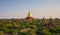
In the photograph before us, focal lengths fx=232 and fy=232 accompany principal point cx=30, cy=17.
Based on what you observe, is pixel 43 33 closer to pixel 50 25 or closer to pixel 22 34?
pixel 22 34

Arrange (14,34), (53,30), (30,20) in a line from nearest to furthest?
(14,34)
(53,30)
(30,20)

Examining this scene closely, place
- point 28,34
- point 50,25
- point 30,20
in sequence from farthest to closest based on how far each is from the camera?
point 30,20 → point 50,25 → point 28,34

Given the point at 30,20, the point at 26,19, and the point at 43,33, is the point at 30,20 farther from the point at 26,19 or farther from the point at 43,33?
the point at 43,33

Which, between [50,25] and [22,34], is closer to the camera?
[22,34]

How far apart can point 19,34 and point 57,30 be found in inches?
173

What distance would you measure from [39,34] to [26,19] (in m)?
14.2

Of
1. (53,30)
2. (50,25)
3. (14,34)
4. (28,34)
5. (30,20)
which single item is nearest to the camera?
(28,34)

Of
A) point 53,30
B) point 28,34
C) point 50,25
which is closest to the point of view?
point 28,34

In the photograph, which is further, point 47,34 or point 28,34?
point 47,34

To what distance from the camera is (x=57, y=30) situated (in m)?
20.8

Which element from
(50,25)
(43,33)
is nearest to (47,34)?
(43,33)

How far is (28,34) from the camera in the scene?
16547 millimetres

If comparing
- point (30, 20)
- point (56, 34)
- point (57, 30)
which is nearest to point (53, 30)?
point (57, 30)

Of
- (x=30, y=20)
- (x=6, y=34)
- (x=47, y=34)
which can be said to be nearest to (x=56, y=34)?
(x=47, y=34)
